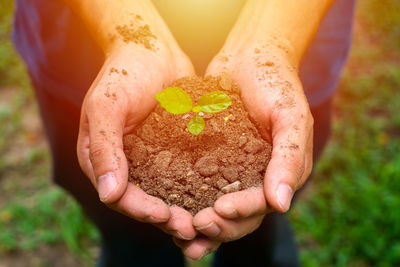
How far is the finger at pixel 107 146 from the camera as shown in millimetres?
1291

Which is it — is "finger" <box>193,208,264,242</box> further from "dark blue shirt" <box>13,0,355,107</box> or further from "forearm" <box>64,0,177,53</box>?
"dark blue shirt" <box>13,0,355,107</box>

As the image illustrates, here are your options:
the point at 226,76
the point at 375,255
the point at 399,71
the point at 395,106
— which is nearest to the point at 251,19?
the point at 226,76

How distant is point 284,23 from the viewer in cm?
174

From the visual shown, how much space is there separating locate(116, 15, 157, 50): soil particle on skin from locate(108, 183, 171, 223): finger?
596 mm

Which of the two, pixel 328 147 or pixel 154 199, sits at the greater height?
pixel 154 199

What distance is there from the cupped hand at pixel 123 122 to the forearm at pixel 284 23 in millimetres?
321

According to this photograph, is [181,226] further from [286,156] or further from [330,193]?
[330,193]

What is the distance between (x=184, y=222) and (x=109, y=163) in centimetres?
29

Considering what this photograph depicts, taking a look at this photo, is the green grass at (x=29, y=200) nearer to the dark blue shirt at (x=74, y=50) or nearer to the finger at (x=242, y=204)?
the dark blue shirt at (x=74, y=50)

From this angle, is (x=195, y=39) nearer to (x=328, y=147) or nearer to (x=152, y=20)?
(x=152, y=20)

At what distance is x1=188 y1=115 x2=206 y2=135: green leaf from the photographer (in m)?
1.47

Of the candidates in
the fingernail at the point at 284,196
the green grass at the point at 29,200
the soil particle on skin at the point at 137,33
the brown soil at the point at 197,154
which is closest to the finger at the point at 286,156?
the fingernail at the point at 284,196

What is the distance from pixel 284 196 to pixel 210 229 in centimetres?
24

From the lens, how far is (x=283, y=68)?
1580 mm
